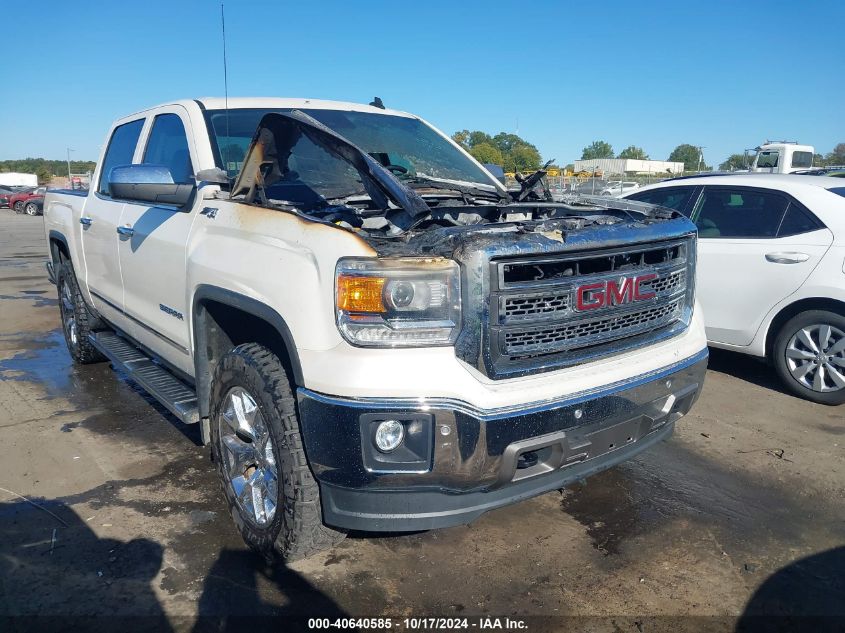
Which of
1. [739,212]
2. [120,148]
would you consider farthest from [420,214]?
[739,212]

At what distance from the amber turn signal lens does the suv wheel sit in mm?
4078

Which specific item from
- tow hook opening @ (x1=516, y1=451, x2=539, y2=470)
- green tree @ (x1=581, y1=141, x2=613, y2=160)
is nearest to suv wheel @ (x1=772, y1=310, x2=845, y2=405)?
tow hook opening @ (x1=516, y1=451, x2=539, y2=470)

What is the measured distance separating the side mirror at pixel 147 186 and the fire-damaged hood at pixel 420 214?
0.43 meters

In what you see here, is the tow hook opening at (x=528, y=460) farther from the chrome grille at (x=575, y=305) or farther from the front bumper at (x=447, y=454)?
the chrome grille at (x=575, y=305)

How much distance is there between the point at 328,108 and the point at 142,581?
9.37 feet

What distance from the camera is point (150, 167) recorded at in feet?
11.4

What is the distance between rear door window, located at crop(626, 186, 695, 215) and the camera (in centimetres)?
608

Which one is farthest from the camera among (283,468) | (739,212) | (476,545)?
(739,212)

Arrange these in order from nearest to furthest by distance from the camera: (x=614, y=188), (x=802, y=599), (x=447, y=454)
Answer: (x=447, y=454), (x=802, y=599), (x=614, y=188)

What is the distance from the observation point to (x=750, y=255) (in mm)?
5336

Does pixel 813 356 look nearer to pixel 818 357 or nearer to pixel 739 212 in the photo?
pixel 818 357

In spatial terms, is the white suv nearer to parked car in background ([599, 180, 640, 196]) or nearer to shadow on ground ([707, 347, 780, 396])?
shadow on ground ([707, 347, 780, 396])

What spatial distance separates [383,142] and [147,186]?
145 cm

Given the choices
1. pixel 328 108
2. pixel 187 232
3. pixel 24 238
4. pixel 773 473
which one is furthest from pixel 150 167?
pixel 24 238
